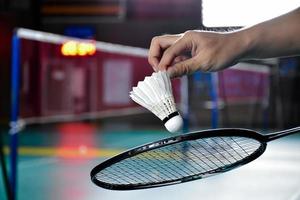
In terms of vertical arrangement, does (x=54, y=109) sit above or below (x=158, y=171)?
below

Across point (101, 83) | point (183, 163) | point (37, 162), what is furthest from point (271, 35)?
point (101, 83)

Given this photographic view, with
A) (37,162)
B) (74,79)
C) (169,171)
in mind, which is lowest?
(37,162)

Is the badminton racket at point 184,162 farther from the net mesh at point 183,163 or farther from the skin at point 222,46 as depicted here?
the skin at point 222,46

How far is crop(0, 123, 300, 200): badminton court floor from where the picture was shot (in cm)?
306

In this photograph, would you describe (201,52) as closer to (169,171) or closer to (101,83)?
(169,171)

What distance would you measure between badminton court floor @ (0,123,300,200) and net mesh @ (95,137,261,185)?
209 centimetres

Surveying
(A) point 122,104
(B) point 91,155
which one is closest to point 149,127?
(A) point 122,104

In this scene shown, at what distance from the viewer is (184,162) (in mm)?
859

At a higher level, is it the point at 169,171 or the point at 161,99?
the point at 161,99

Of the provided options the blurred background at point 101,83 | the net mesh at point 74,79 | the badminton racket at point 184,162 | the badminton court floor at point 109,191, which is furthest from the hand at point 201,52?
the net mesh at point 74,79

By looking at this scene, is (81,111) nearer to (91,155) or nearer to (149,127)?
(149,127)

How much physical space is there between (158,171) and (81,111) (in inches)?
294

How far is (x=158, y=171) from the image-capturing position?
86cm

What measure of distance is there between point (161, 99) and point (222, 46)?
0.09m
